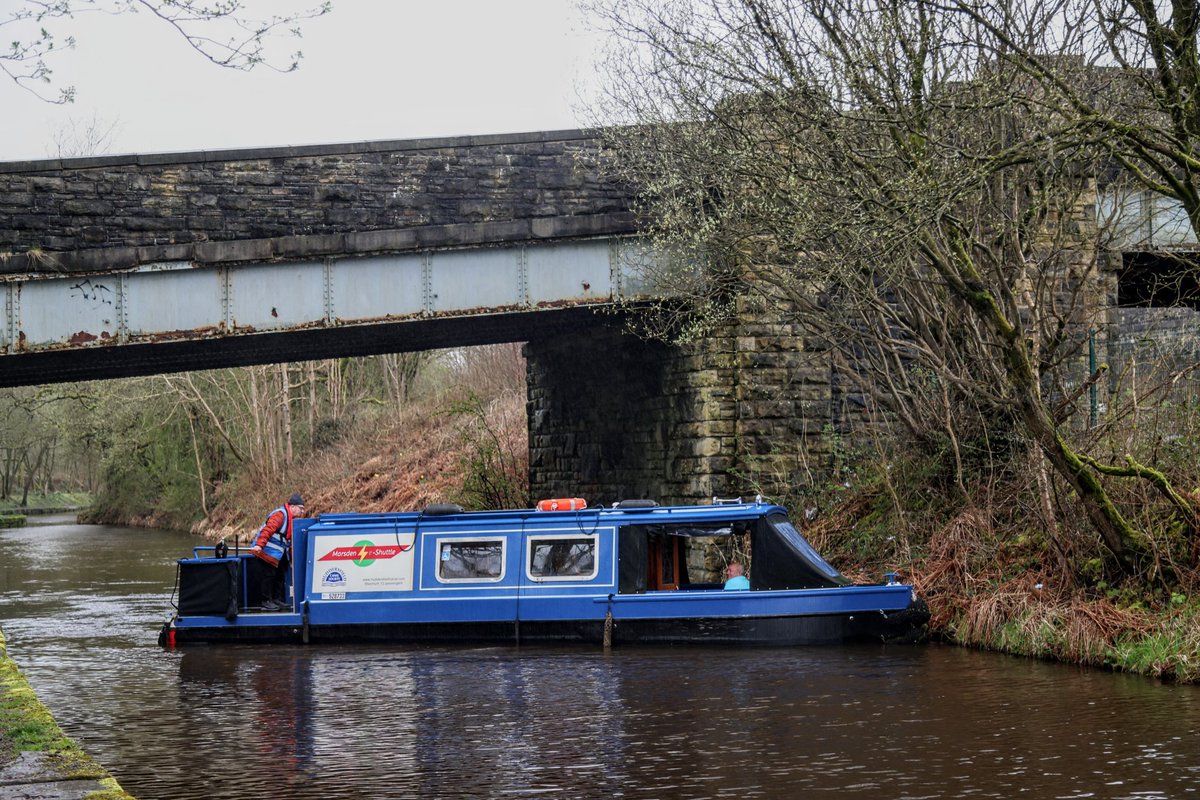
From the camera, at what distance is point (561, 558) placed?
16.0m

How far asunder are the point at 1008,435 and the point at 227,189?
30.8 ft

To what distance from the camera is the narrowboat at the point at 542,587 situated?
1478 cm

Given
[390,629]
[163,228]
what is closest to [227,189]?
[163,228]

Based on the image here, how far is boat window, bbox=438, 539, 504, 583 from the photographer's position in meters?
16.2

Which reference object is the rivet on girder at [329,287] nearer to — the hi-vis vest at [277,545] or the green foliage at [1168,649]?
the hi-vis vest at [277,545]

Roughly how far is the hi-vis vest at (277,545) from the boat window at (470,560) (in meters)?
2.07

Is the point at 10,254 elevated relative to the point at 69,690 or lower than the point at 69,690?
elevated

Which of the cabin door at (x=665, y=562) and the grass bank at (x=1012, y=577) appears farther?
the cabin door at (x=665, y=562)

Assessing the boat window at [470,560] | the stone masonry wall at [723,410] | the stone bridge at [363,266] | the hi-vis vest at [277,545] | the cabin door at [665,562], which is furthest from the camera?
the stone masonry wall at [723,410]

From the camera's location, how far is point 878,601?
1444 centimetres

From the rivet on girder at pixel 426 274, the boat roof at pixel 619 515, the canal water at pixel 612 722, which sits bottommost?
the canal water at pixel 612 722

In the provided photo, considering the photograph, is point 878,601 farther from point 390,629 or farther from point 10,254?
point 10,254

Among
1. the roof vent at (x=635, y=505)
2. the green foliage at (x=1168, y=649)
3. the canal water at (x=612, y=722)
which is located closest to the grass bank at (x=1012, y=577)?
the green foliage at (x=1168, y=649)

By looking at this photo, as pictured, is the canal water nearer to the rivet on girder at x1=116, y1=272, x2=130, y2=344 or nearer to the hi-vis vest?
the hi-vis vest
